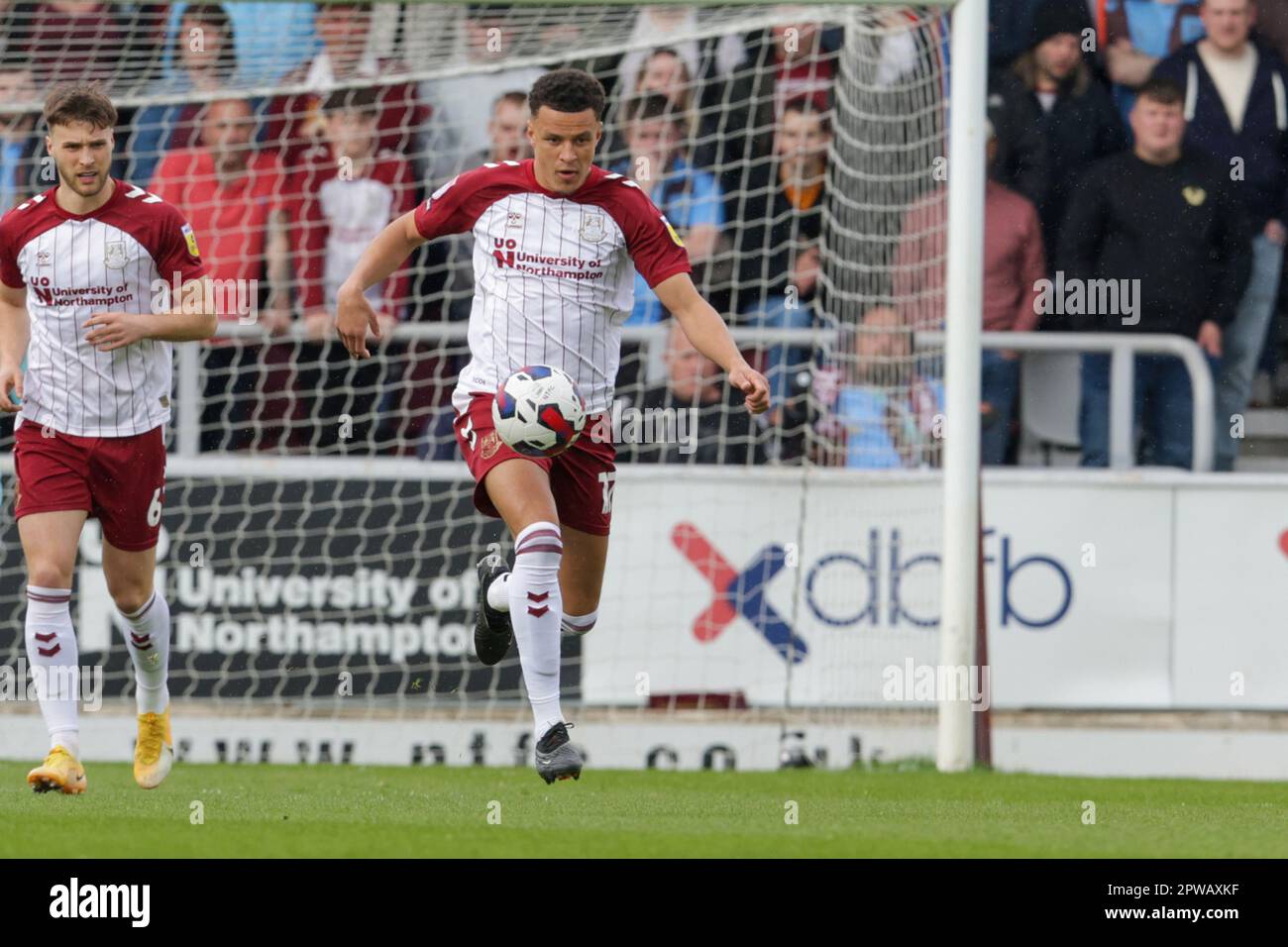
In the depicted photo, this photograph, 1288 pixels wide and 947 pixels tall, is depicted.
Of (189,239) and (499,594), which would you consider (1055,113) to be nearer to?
(499,594)

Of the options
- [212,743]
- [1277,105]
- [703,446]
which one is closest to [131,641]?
[212,743]

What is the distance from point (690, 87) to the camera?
38.2 ft

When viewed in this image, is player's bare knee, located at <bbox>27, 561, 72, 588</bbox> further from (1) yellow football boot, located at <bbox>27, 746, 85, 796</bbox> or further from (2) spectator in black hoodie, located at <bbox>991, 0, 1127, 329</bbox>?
(2) spectator in black hoodie, located at <bbox>991, 0, 1127, 329</bbox>

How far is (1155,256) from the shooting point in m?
11.7

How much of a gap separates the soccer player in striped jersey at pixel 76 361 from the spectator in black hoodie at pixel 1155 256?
19.1ft

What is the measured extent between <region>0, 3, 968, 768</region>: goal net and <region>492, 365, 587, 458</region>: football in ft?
11.0

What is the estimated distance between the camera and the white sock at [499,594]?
24.9 feet

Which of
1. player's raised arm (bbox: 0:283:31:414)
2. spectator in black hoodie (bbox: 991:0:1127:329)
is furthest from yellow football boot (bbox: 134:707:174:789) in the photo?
spectator in black hoodie (bbox: 991:0:1127:329)

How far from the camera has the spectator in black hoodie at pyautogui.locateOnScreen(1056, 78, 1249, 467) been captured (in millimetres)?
11633

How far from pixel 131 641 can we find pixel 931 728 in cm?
449

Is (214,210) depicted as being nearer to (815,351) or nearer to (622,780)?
(815,351)

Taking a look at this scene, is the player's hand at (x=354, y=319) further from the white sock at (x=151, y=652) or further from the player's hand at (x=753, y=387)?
the white sock at (x=151, y=652)

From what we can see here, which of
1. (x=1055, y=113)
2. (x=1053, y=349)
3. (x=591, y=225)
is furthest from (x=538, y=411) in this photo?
(x=1055, y=113)
